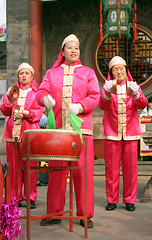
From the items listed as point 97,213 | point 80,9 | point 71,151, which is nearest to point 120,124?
point 97,213

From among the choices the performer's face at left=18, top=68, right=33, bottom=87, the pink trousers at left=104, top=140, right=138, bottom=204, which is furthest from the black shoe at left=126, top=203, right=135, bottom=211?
the performer's face at left=18, top=68, right=33, bottom=87

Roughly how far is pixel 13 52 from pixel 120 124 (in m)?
5.38

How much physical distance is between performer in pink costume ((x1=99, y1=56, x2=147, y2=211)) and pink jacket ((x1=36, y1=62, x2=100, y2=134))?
81 centimetres

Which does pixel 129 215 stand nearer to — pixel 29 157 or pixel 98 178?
pixel 29 157

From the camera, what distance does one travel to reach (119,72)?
15.4 ft

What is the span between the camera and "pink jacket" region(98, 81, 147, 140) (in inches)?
186

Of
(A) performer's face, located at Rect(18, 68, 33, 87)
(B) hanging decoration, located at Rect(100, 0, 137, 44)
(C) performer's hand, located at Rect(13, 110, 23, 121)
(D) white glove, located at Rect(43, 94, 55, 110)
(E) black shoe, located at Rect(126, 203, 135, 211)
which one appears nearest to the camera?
(D) white glove, located at Rect(43, 94, 55, 110)

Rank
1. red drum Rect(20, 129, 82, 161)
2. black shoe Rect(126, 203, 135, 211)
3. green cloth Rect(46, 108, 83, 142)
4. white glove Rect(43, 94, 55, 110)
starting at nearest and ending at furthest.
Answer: red drum Rect(20, 129, 82, 161) < green cloth Rect(46, 108, 83, 142) < white glove Rect(43, 94, 55, 110) < black shoe Rect(126, 203, 135, 211)

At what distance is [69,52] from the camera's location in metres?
3.84

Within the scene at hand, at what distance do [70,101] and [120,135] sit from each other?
1152 millimetres

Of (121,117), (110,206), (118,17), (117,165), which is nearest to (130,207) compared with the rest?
(110,206)

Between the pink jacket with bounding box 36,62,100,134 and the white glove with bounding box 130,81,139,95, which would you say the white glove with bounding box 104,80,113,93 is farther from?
the pink jacket with bounding box 36,62,100,134

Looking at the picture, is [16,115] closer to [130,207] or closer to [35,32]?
[130,207]

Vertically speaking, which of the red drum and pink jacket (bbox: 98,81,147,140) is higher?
pink jacket (bbox: 98,81,147,140)
